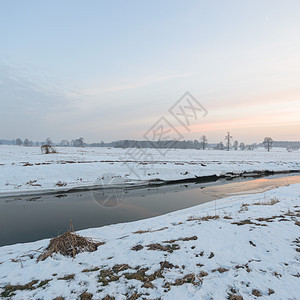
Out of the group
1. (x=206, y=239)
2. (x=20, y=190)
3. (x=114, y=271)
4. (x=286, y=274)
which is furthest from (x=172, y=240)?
(x=20, y=190)

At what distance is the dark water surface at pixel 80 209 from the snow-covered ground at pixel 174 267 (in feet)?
8.14

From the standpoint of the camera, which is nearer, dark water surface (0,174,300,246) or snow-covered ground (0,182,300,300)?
snow-covered ground (0,182,300,300)

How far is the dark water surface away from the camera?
8.62 meters

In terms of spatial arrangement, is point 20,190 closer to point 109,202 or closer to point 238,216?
point 109,202

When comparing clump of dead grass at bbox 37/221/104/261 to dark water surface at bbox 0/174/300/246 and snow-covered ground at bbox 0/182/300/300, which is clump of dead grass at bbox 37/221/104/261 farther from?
dark water surface at bbox 0/174/300/246

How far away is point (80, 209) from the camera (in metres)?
11.5

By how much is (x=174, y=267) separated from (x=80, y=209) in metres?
8.84

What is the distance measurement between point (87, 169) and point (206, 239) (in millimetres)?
18832

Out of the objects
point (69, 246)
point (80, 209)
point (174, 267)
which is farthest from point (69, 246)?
point (80, 209)

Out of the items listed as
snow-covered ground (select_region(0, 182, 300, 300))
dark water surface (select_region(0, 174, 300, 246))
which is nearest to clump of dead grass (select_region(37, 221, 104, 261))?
snow-covered ground (select_region(0, 182, 300, 300))

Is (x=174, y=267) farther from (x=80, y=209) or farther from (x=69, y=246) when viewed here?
(x=80, y=209)

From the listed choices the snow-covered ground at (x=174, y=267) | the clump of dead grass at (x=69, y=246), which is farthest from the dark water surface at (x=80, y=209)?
the clump of dead grass at (x=69, y=246)

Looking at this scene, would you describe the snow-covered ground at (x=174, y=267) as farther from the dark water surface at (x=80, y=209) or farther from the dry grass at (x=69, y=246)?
the dark water surface at (x=80, y=209)

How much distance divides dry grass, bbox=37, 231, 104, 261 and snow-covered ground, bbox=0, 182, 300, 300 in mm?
213
